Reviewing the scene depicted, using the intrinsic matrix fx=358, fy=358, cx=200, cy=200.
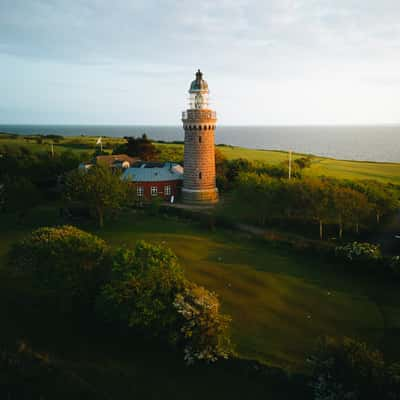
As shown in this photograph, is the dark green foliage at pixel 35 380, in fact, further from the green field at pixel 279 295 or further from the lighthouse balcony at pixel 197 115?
the lighthouse balcony at pixel 197 115

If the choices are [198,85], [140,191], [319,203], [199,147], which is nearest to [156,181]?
[140,191]

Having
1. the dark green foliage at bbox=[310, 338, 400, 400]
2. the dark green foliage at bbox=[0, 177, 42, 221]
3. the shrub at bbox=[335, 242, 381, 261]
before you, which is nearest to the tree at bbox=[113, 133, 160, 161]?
the dark green foliage at bbox=[0, 177, 42, 221]

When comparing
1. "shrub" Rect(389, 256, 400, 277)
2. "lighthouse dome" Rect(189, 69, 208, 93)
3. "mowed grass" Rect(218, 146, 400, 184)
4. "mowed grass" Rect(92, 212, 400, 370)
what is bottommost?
"mowed grass" Rect(92, 212, 400, 370)

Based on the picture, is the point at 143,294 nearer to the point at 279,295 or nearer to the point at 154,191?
the point at 279,295

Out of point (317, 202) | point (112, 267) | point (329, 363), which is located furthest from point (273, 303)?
point (317, 202)

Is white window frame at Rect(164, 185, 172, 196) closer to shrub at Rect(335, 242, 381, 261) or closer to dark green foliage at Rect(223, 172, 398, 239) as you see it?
dark green foliage at Rect(223, 172, 398, 239)

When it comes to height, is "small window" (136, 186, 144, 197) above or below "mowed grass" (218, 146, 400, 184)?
below
